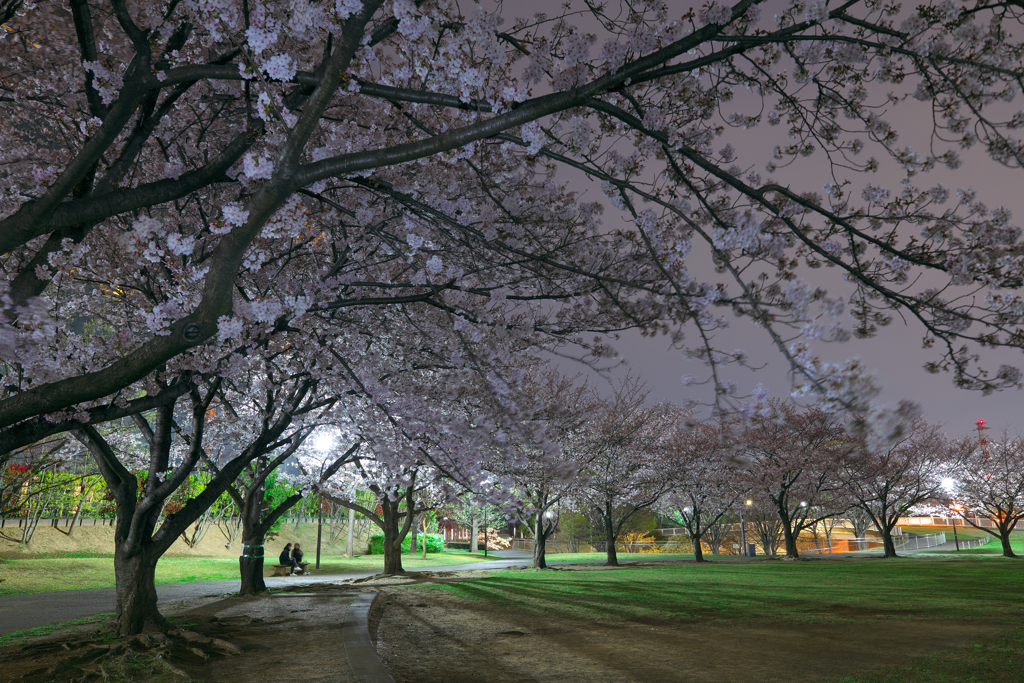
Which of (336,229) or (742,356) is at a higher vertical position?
(336,229)

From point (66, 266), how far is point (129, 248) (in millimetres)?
1603

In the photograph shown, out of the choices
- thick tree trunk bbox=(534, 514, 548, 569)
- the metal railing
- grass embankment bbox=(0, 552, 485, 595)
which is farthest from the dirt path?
the metal railing

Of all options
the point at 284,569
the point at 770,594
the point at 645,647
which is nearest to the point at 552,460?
the point at 770,594

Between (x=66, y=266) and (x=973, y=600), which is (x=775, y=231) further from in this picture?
(x=973, y=600)

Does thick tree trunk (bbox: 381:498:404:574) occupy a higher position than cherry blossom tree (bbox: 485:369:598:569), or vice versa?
cherry blossom tree (bbox: 485:369:598:569)

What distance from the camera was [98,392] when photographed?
4055 millimetres

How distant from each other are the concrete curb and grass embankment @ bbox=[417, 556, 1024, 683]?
3.68 meters

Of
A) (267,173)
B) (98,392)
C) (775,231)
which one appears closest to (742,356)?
(775,231)

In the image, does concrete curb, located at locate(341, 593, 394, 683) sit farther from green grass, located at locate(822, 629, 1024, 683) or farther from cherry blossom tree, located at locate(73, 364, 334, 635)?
green grass, located at locate(822, 629, 1024, 683)

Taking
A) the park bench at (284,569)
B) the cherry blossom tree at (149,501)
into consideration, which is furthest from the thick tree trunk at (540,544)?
the cherry blossom tree at (149,501)

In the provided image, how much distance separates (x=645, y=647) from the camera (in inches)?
316

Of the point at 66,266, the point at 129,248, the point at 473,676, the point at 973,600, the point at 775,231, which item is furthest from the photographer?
the point at 973,600

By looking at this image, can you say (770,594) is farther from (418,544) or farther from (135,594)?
(418,544)

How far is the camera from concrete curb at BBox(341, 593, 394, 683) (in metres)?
5.60
